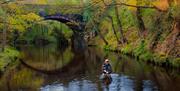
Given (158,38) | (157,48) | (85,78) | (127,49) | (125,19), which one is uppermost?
(125,19)

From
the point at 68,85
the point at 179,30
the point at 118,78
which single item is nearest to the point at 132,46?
the point at 179,30

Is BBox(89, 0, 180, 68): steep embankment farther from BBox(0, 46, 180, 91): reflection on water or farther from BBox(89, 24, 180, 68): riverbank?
BBox(0, 46, 180, 91): reflection on water

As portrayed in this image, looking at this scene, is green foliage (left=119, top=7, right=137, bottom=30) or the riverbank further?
green foliage (left=119, top=7, right=137, bottom=30)

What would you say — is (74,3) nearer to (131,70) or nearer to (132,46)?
(132,46)

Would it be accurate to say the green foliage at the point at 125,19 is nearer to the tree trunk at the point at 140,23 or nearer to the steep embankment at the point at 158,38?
the steep embankment at the point at 158,38

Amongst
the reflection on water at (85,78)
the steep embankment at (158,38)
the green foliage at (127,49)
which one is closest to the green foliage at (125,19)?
the steep embankment at (158,38)

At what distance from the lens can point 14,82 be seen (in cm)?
4188

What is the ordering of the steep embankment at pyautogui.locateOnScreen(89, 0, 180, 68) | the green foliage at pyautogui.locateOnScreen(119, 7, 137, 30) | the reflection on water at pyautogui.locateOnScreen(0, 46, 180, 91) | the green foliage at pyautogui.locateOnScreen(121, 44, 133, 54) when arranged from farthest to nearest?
the green foliage at pyautogui.locateOnScreen(119, 7, 137, 30)
the green foliage at pyautogui.locateOnScreen(121, 44, 133, 54)
the steep embankment at pyautogui.locateOnScreen(89, 0, 180, 68)
the reflection on water at pyautogui.locateOnScreen(0, 46, 180, 91)

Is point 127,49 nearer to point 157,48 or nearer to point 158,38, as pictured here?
point 158,38

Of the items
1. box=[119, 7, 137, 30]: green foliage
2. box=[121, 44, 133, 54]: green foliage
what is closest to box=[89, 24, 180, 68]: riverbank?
box=[121, 44, 133, 54]: green foliage

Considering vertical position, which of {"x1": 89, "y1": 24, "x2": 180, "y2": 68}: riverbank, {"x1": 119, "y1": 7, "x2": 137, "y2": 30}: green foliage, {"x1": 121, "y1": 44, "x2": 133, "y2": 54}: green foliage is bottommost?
{"x1": 121, "y1": 44, "x2": 133, "y2": 54}: green foliage

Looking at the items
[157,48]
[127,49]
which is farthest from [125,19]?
[157,48]

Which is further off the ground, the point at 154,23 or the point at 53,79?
the point at 154,23

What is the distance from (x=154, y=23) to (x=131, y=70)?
1151 centimetres
